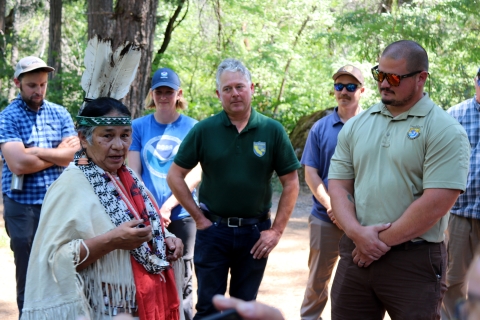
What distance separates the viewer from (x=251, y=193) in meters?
4.51

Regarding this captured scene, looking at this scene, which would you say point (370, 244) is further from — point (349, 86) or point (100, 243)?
point (349, 86)

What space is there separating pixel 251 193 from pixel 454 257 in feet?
6.59

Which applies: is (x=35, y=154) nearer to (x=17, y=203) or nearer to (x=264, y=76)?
(x=17, y=203)

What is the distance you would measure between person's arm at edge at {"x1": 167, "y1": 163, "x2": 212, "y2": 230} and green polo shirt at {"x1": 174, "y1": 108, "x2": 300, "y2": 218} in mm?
75

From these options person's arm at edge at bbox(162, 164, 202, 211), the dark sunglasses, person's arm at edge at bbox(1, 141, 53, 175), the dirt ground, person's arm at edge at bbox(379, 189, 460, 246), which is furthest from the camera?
the dirt ground

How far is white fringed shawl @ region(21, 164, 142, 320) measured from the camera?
3.03 meters

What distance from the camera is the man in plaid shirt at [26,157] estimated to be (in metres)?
5.01

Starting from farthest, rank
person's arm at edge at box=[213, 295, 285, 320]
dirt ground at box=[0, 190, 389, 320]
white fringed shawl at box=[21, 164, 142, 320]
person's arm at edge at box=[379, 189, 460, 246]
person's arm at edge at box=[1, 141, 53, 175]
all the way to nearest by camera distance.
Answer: dirt ground at box=[0, 190, 389, 320] → person's arm at edge at box=[1, 141, 53, 175] → person's arm at edge at box=[379, 189, 460, 246] → white fringed shawl at box=[21, 164, 142, 320] → person's arm at edge at box=[213, 295, 285, 320]

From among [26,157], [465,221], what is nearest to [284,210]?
[465,221]

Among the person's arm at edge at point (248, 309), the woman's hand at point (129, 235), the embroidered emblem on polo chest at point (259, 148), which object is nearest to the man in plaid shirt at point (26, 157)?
the embroidered emblem on polo chest at point (259, 148)

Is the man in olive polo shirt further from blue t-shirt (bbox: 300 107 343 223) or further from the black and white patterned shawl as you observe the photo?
blue t-shirt (bbox: 300 107 343 223)

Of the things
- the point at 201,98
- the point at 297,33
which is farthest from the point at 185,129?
the point at 297,33

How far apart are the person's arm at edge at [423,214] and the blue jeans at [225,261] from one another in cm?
131

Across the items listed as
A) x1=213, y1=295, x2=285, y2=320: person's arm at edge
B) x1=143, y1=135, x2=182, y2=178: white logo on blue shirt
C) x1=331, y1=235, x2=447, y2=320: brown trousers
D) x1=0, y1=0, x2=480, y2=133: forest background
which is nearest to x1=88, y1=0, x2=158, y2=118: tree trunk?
x1=0, y1=0, x2=480, y2=133: forest background
